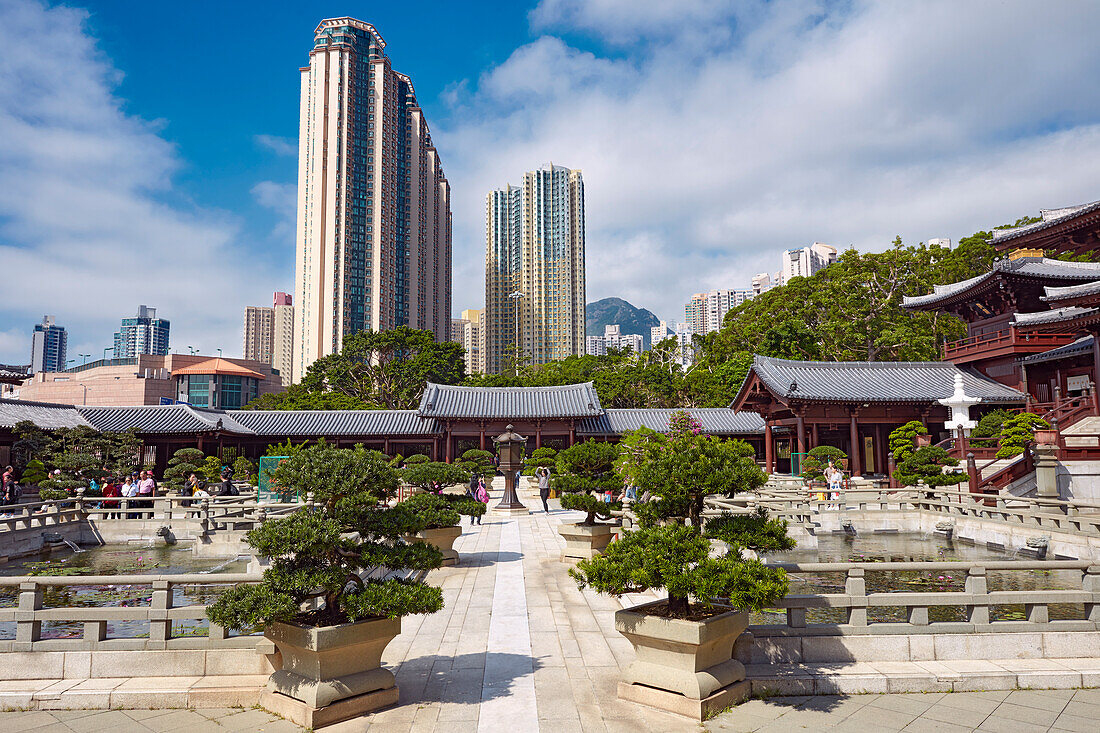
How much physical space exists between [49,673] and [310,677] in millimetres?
3204

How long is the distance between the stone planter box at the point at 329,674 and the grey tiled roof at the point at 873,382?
88.7 feet

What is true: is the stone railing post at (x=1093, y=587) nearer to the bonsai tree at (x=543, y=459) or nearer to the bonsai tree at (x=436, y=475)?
the bonsai tree at (x=436, y=475)

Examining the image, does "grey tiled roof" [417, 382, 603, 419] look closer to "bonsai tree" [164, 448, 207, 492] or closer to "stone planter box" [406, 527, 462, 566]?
"bonsai tree" [164, 448, 207, 492]

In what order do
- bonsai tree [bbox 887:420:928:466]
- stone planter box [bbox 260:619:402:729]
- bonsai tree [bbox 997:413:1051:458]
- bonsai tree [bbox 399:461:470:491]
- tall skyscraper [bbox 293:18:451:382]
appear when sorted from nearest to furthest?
1. stone planter box [bbox 260:619:402:729]
2. bonsai tree [bbox 399:461:470:491]
3. bonsai tree [bbox 997:413:1051:458]
4. bonsai tree [bbox 887:420:928:466]
5. tall skyscraper [bbox 293:18:451:382]

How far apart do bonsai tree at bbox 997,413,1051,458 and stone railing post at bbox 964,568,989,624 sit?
17122mm

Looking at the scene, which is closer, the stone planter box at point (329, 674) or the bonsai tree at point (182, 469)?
the stone planter box at point (329, 674)

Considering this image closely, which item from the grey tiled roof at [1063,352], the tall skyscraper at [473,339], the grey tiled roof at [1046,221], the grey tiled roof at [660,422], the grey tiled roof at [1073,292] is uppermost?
the tall skyscraper at [473,339]

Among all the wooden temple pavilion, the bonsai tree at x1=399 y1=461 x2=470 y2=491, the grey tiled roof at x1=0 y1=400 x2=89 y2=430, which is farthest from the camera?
the grey tiled roof at x1=0 y1=400 x2=89 y2=430

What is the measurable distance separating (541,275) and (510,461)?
11340 centimetres

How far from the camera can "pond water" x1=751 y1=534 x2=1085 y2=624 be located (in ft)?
33.1

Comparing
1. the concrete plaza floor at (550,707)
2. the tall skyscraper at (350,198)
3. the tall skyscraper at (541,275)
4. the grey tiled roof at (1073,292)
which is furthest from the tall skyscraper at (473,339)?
the concrete plaza floor at (550,707)

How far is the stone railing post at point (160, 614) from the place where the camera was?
6805 mm

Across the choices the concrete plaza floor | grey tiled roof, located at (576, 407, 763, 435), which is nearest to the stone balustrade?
the concrete plaza floor

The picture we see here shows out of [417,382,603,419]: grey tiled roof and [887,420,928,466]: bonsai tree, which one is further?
[417,382,603,419]: grey tiled roof
